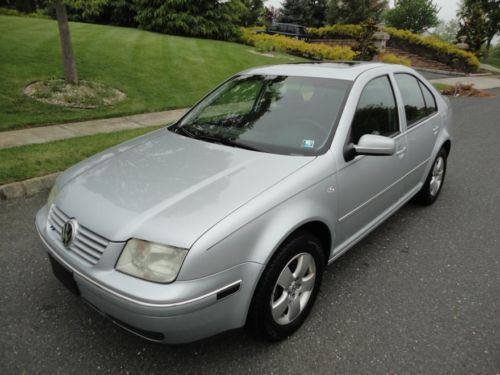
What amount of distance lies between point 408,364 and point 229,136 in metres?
1.88

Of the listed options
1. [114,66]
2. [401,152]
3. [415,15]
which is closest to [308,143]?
[401,152]

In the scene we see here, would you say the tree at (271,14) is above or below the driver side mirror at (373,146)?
above

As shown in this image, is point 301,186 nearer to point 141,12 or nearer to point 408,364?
point 408,364

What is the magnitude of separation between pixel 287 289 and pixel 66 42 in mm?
7251

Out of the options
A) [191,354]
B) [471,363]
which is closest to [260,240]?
[191,354]

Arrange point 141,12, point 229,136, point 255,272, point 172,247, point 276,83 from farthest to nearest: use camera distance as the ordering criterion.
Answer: point 141,12
point 276,83
point 229,136
point 255,272
point 172,247

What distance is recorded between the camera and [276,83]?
3.27 meters

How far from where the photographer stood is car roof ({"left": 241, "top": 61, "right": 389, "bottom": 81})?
10.2ft

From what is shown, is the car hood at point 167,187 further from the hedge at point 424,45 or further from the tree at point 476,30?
the tree at point 476,30

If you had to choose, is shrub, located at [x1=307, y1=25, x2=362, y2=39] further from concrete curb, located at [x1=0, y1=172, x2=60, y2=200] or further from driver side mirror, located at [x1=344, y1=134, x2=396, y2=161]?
driver side mirror, located at [x1=344, y1=134, x2=396, y2=161]

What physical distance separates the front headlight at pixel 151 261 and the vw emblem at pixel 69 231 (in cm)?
38

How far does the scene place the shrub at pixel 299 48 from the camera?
18.0 m

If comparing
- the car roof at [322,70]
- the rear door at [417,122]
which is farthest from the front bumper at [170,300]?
the rear door at [417,122]

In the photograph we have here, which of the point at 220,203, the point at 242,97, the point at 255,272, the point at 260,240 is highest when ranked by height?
the point at 242,97
